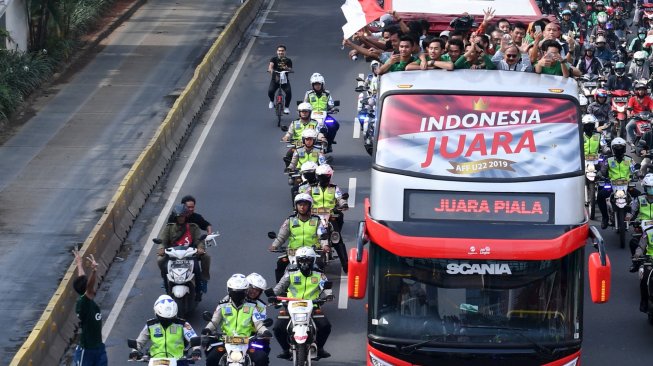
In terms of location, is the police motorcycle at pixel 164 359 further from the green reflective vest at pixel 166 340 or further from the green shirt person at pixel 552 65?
the green shirt person at pixel 552 65

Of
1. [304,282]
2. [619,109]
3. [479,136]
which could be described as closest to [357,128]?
[619,109]

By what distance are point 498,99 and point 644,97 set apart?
15.8 meters

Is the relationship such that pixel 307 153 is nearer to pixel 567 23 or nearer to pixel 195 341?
pixel 195 341

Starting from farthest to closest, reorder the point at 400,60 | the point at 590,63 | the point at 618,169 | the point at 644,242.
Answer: the point at 590,63
the point at 618,169
the point at 644,242
the point at 400,60

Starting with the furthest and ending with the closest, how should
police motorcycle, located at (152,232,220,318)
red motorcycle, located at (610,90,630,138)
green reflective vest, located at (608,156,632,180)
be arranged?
red motorcycle, located at (610,90,630,138)
green reflective vest, located at (608,156,632,180)
police motorcycle, located at (152,232,220,318)

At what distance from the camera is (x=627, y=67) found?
133ft

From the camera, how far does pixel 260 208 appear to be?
28453 mm

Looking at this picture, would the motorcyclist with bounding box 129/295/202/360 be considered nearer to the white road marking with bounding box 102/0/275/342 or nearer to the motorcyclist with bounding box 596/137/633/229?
the white road marking with bounding box 102/0/275/342

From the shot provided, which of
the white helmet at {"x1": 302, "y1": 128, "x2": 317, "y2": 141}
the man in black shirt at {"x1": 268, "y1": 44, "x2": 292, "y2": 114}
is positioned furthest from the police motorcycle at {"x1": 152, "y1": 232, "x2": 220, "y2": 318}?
the man in black shirt at {"x1": 268, "y1": 44, "x2": 292, "y2": 114}

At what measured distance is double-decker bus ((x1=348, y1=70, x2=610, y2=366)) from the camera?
54.3 feet

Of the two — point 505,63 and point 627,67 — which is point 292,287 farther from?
point 627,67

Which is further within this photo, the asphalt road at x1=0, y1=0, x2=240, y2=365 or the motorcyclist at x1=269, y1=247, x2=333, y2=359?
the asphalt road at x1=0, y1=0, x2=240, y2=365

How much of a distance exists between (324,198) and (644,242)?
511 centimetres

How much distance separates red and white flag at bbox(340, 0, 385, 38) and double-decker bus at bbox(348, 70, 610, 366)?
10443 millimetres
